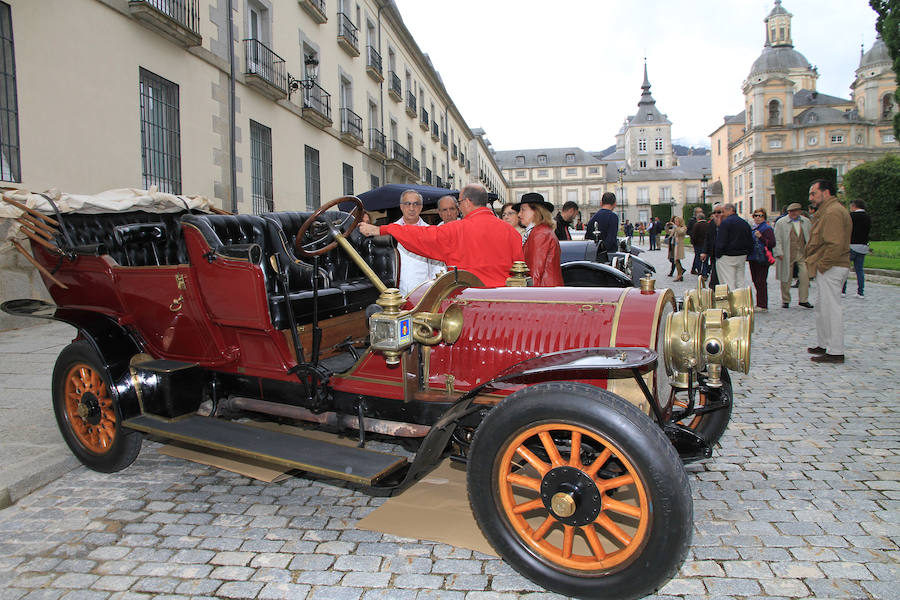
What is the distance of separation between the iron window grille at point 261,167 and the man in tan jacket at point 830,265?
429 inches

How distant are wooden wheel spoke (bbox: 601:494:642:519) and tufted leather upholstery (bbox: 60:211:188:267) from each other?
10.1 feet

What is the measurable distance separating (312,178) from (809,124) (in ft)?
230

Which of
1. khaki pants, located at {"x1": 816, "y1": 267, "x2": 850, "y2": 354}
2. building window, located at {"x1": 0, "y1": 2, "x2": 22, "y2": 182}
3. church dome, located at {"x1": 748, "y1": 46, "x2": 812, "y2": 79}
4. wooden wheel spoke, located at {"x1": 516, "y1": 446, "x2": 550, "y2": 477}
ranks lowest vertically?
wooden wheel spoke, located at {"x1": 516, "y1": 446, "x2": 550, "y2": 477}

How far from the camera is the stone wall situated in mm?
Answer: 7312

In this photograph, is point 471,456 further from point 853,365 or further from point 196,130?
point 196,130

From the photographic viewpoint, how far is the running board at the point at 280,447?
2.57 m

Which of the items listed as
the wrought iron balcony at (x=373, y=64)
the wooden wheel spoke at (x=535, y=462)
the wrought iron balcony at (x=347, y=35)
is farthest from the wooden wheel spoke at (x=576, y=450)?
the wrought iron balcony at (x=373, y=64)

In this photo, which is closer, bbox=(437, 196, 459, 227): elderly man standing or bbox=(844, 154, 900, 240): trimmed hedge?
bbox=(437, 196, 459, 227): elderly man standing

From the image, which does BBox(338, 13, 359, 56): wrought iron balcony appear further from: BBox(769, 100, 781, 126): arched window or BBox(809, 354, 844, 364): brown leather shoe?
BBox(769, 100, 781, 126): arched window

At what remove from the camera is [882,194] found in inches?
1099

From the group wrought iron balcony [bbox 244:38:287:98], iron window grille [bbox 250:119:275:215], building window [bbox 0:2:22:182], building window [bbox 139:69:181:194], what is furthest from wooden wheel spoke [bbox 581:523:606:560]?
wrought iron balcony [bbox 244:38:287:98]

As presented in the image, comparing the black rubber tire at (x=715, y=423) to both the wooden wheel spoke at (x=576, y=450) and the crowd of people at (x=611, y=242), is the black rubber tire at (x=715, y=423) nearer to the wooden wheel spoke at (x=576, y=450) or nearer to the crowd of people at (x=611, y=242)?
the wooden wheel spoke at (x=576, y=450)

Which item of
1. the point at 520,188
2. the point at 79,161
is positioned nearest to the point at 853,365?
the point at 79,161

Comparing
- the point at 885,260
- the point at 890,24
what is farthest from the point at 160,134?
the point at 890,24
